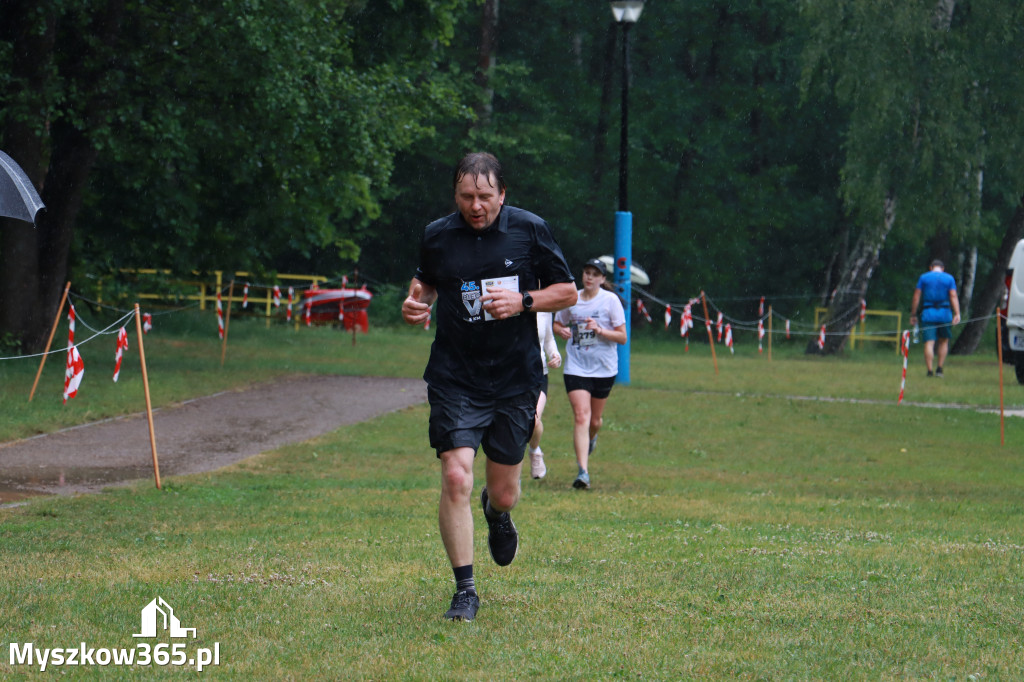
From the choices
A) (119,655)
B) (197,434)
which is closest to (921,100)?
(197,434)

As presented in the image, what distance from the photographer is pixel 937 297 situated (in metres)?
23.5

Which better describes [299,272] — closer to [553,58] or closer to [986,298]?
[553,58]

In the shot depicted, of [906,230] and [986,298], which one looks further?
[986,298]

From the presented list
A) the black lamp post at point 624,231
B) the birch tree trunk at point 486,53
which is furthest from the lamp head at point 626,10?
the birch tree trunk at point 486,53

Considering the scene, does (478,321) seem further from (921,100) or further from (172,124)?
(921,100)

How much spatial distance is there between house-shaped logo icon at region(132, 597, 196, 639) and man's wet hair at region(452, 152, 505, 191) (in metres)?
2.20

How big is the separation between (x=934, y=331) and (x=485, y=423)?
19.1 metres

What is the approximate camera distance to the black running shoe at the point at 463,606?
5617 millimetres

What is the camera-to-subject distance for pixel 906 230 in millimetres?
32344

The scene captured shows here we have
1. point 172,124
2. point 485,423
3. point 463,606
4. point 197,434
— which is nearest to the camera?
point 463,606

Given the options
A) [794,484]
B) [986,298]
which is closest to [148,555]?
[794,484]

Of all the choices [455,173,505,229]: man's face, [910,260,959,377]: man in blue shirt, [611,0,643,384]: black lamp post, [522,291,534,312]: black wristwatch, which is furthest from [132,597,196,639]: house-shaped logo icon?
[910,260,959,377]: man in blue shirt

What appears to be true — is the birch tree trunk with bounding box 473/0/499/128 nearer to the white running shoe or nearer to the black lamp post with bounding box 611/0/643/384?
the black lamp post with bounding box 611/0/643/384

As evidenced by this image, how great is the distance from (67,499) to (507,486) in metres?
5.12
